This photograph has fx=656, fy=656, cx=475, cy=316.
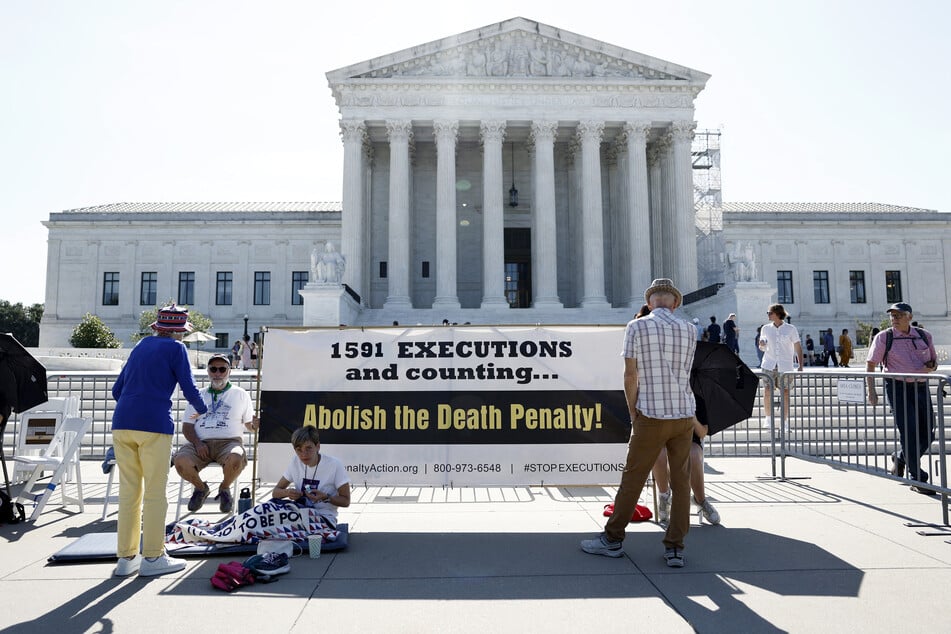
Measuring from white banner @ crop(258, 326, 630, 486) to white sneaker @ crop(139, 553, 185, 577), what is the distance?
179 centimetres

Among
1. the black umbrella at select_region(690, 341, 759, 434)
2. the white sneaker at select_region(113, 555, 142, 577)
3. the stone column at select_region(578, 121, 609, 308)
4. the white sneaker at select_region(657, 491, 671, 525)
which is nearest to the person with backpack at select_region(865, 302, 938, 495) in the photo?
the black umbrella at select_region(690, 341, 759, 434)

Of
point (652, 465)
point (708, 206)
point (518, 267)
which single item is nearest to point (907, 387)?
point (652, 465)

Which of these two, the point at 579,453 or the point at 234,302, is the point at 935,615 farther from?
the point at 234,302

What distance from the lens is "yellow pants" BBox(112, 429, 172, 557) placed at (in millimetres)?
5512

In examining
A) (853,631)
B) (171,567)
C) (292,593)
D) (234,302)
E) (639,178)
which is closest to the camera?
(853,631)

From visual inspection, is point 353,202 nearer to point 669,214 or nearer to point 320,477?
point 669,214

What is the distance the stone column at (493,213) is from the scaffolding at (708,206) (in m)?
12.8

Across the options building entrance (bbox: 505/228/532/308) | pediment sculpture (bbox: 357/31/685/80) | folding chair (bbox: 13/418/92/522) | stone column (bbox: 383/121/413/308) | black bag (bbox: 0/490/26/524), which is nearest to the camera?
black bag (bbox: 0/490/26/524)

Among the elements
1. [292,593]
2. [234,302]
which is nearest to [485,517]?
[292,593]

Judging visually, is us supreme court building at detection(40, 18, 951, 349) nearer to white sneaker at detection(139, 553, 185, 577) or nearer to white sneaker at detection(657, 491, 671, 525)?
white sneaker at detection(657, 491, 671, 525)

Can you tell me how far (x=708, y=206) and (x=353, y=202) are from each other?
74.1 ft

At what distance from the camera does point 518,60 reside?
116 ft

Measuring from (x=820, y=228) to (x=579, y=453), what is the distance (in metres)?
53.3

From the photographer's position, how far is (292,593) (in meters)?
5.07
